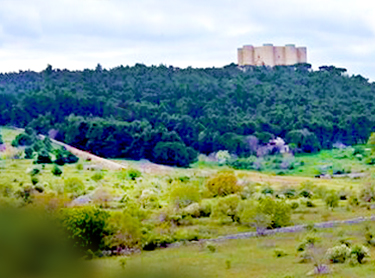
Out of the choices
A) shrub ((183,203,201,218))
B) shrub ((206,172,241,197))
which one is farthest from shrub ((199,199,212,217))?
shrub ((206,172,241,197))

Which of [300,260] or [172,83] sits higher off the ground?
[172,83]

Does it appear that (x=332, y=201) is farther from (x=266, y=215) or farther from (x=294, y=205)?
(x=266, y=215)

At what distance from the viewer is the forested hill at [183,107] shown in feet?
269

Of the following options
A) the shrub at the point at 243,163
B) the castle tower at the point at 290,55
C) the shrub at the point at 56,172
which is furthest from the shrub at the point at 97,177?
the castle tower at the point at 290,55

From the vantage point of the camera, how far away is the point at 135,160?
264 feet

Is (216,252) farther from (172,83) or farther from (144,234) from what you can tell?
(172,83)

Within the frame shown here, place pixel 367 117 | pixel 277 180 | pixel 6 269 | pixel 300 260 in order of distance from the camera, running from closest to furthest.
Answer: pixel 6 269
pixel 300 260
pixel 277 180
pixel 367 117

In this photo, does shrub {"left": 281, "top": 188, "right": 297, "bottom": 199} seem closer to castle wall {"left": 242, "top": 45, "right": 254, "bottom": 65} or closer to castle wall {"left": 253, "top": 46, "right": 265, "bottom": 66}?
castle wall {"left": 253, "top": 46, "right": 265, "bottom": 66}

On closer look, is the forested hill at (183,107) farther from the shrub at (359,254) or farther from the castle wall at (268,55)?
the shrub at (359,254)

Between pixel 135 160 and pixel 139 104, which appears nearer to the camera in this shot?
pixel 135 160

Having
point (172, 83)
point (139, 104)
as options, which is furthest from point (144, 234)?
point (172, 83)

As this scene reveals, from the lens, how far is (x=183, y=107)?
334 ft

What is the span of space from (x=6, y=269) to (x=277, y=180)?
6310 cm

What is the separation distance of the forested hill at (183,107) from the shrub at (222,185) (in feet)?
88.0
